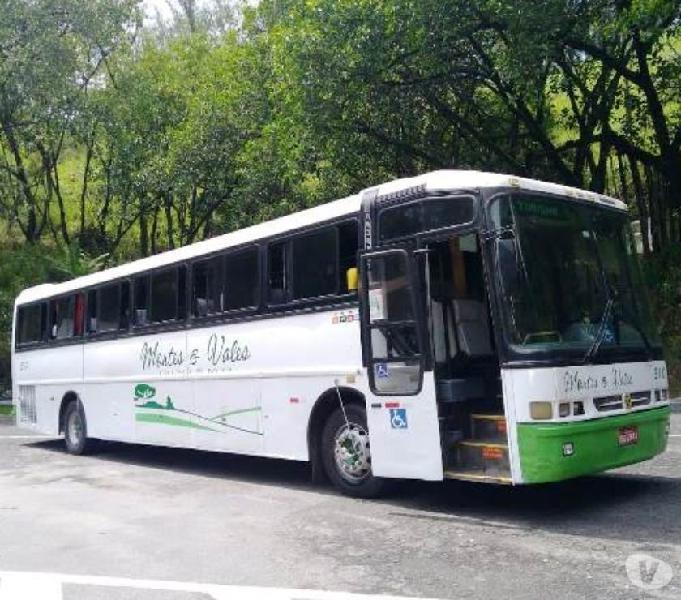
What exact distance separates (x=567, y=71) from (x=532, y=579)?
1560 cm

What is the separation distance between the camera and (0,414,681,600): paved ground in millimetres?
5801

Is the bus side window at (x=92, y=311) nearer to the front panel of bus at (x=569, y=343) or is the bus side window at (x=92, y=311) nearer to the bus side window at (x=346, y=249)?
the bus side window at (x=346, y=249)

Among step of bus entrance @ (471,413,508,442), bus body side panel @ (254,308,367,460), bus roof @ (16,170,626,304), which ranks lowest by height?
step of bus entrance @ (471,413,508,442)

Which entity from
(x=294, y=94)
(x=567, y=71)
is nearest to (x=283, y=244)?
(x=294, y=94)

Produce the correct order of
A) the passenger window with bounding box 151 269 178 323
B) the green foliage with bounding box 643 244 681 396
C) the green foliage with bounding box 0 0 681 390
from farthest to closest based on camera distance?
the green foliage with bounding box 643 244 681 396
the green foliage with bounding box 0 0 681 390
the passenger window with bounding box 151 269 178 323

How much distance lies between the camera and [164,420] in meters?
12.0

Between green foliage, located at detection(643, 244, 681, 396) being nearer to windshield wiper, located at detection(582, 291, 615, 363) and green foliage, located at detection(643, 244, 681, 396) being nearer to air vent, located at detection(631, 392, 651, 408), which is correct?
air vent, located at detection(631, 392, 651, 408)

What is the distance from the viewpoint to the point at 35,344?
16.1m

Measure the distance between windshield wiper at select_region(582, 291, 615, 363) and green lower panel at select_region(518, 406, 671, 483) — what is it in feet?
1.90

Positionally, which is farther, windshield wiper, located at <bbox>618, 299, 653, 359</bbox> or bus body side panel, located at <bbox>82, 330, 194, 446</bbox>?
bus body side panel, located at <bbox>82, 330, 194, 446</bbox>

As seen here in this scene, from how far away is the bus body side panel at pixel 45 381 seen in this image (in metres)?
14.6

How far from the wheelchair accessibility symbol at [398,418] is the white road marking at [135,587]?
8.66 feet

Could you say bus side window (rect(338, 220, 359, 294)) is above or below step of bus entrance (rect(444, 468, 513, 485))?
above

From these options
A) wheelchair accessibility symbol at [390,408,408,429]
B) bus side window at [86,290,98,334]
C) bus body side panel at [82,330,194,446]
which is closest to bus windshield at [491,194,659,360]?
wheelchair accessibility symbol at [390,408,408,429]
